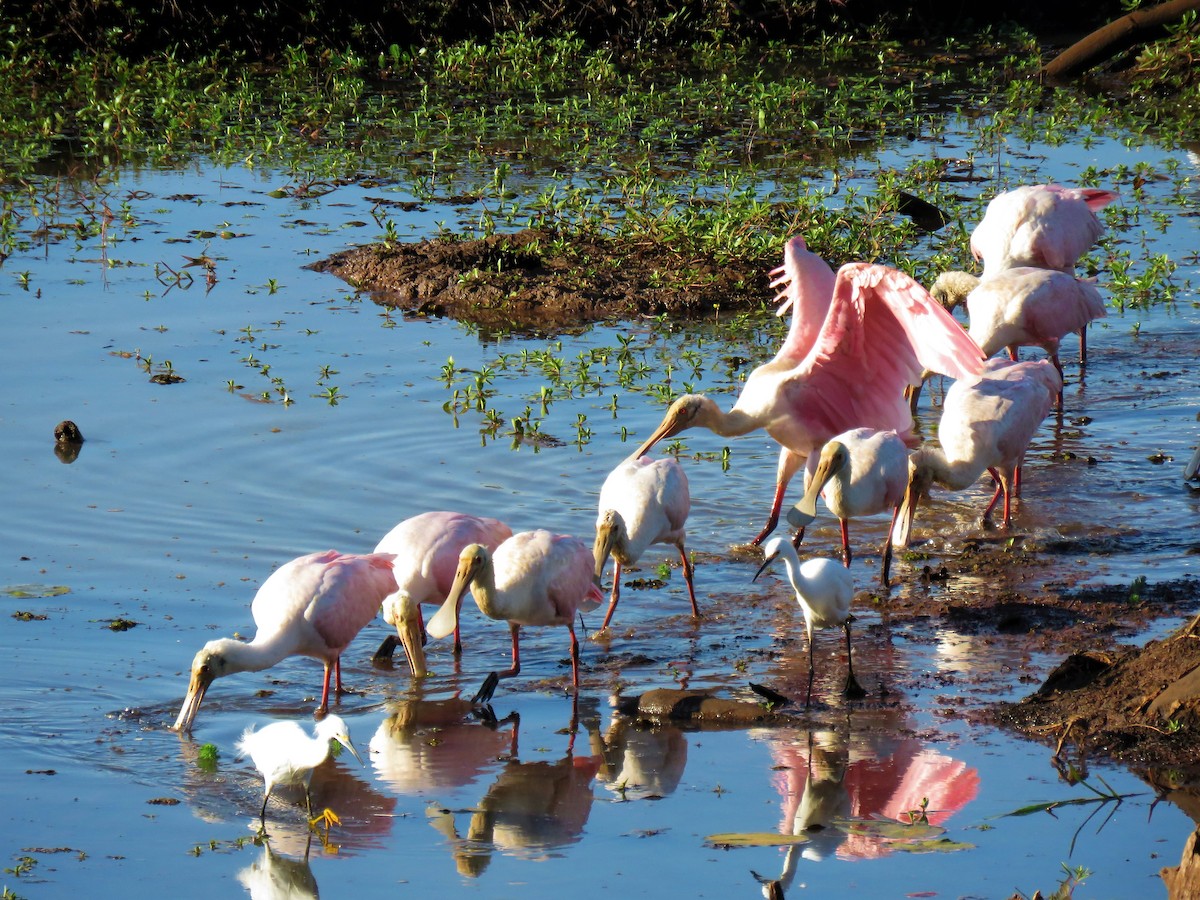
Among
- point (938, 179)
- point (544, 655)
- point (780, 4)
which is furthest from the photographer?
point (780, 4)

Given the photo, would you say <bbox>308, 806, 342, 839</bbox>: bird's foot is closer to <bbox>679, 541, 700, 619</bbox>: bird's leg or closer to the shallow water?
the shallow water

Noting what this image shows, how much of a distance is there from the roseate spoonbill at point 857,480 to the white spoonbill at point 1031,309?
7.81 feet

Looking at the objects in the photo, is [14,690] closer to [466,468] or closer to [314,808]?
[314,808]

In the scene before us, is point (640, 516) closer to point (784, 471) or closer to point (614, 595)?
point (614, 595)

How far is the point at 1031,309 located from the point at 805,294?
1792 millimetres

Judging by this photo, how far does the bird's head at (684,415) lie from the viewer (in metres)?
8.36

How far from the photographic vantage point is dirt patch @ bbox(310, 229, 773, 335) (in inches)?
438

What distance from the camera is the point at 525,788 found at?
18.4 ft

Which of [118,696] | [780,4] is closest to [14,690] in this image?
[118,696]

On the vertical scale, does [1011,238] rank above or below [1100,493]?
above

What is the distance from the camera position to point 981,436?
312 inches

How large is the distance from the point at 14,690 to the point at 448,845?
6.63 feet

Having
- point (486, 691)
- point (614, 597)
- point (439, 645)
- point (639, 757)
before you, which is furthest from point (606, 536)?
point (639, 757)

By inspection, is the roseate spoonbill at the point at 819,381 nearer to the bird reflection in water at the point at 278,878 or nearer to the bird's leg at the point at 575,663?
the bird's leg at the point at 575,663
